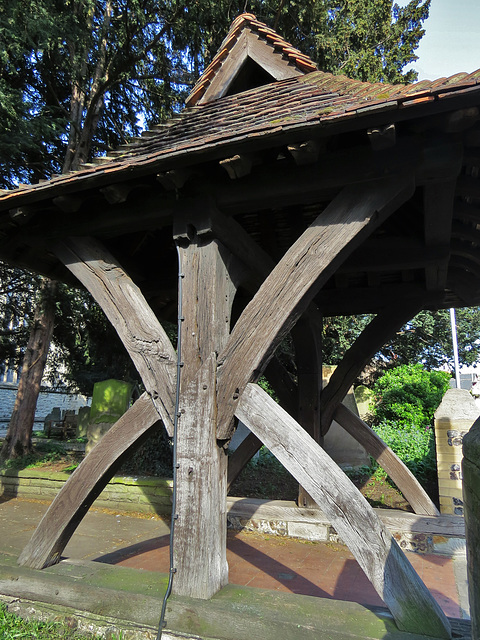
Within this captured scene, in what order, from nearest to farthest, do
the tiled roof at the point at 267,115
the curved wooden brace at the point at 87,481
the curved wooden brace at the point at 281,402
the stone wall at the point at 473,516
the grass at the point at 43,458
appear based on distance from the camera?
the stone wall at the point at 473,516 → the tiled roof at the point at 267,115 → the curved wooden brace at the point at 87,481 → the curved wooden brace at the point at 281,402 → the grass at the point at 43,458

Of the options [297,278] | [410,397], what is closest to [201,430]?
[297,278]

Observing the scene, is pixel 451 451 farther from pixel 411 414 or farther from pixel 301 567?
pixel 411 414

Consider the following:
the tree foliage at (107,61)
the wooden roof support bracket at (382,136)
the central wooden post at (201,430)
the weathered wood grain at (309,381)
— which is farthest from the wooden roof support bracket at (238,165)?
the tree foliage at (107,61)

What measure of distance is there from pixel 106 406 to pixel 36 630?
16.2 feet

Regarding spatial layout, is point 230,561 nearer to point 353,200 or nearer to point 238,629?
point 238,629

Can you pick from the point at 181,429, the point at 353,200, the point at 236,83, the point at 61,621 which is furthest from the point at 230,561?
the point at 236,83

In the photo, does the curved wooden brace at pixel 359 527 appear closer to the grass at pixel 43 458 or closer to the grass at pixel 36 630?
the grass at pixel 36 630

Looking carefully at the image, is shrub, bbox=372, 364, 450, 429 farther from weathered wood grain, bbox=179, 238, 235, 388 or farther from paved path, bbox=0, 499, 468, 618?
weathered wood grain, bbox=179, 238, 235, 388

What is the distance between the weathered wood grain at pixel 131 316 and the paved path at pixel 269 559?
1851 mm

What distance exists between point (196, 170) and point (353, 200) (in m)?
1.03

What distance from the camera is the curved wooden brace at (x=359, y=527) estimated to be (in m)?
2.19

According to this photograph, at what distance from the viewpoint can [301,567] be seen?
4078mm

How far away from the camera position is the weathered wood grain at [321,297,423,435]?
503 centimetres

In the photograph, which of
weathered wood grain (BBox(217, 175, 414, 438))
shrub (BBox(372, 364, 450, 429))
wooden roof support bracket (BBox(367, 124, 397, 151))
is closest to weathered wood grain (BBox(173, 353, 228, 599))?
weathered wood grain (BBox(217, 175, 414, 438))
